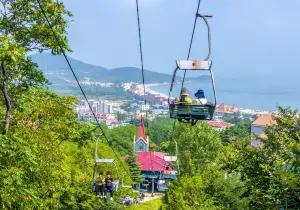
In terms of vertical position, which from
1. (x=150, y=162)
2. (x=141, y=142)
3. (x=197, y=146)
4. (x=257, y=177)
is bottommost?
(x=150, y=162)

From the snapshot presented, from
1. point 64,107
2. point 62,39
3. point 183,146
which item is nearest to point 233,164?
point 64,107

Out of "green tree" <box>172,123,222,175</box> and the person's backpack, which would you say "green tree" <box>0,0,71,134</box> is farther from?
"green tree" <box>172,123,222,175</box>

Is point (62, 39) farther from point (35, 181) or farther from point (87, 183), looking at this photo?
point (87, 183)

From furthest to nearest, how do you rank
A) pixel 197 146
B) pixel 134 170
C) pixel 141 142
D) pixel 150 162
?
pixel 141 142, pixel 150 162, pixel 134 170, pixel 197 146

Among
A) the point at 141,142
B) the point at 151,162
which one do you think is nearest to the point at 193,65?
the point at 151,162

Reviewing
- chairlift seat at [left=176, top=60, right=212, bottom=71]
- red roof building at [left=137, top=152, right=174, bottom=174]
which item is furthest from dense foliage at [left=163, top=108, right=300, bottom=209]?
red roof building at [left=137, top=152, right=174, bottom=174]

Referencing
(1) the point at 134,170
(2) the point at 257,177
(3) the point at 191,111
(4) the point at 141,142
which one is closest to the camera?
(3) the point at 191,111

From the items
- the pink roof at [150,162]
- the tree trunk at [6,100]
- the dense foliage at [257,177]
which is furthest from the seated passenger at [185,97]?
the pink roof at [150,162]

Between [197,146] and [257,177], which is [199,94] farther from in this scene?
[197,146]
